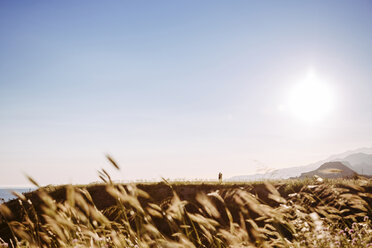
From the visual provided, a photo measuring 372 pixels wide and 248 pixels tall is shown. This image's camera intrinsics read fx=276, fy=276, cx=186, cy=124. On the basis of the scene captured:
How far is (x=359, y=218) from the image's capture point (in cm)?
910

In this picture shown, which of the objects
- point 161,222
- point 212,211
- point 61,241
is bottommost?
point 161,222

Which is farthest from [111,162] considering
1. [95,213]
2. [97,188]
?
[97,188]

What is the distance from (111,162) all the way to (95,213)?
19.1 inches

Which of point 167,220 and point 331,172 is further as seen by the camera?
point 167,220

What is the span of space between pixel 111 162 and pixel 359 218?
9.86 meters

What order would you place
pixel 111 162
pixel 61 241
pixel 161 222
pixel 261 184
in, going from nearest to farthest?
pixel 111 162, pixel 61 241, pixel 161 222, pixel 261 184

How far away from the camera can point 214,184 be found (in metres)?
12.9

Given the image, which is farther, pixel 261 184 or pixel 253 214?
pixel 261 184

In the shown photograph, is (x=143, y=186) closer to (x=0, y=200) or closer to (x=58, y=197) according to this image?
(x=58, y=197)

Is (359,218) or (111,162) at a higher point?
(111,162)

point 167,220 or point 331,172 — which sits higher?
point 331,172

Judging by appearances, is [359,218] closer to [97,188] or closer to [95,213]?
[95,213]

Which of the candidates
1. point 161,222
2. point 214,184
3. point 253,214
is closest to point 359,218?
point 253,214

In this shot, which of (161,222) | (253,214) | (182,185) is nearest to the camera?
(253,214)
